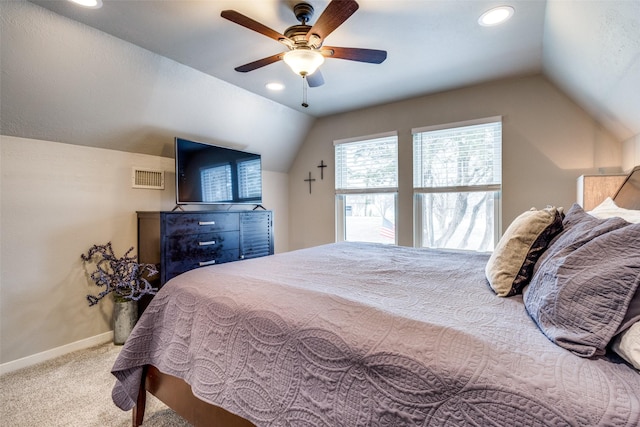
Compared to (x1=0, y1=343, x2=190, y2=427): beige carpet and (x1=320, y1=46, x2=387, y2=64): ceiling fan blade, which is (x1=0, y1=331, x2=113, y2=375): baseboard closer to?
(x1=0, y1=343, x2=190, y2=427): beige carpet

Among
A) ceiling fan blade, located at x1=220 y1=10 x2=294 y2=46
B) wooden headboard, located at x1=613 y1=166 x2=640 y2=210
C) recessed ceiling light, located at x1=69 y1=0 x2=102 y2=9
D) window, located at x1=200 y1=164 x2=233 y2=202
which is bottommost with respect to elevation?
wooden headboard, located at x1=613 y1=166 x2=640 y2=210

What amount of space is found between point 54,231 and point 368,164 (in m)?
3.38

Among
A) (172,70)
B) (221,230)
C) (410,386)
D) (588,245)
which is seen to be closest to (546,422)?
(410,386)

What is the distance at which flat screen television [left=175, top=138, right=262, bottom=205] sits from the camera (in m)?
3.01

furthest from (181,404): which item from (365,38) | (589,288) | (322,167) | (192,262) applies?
(322,167)

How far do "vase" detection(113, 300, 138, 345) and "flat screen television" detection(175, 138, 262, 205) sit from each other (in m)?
1.06

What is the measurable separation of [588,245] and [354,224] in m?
3.37

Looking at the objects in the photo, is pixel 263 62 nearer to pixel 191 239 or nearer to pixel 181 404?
pixel 191 239

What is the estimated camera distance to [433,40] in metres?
2.32

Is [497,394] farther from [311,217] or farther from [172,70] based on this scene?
A: [311,217]

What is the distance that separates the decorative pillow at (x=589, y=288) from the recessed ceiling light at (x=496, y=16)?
1.73 metres

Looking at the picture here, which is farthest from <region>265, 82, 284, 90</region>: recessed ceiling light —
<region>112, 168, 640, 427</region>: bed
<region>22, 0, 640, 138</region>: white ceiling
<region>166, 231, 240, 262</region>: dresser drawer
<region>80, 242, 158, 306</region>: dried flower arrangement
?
<region>112, 168, 640, 427</region>: bed

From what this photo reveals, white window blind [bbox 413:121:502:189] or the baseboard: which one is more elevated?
white window blind [bbox 413:121:502:189]

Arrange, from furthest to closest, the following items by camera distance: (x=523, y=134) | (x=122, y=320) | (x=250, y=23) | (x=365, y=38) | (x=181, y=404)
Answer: (x=523, y=134) → (x=122, y=320) → (x=365, y=38) → (x=250, y=23) → (x=181, y=404)
